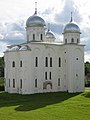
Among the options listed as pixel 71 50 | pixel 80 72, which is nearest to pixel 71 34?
pixel 71 50

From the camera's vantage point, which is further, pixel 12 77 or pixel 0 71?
pixel 0 71

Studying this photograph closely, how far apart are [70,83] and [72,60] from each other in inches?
138

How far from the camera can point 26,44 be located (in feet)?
141

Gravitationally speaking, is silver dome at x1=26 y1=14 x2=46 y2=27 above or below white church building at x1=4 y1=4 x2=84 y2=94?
above

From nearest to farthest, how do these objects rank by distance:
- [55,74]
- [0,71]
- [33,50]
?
[33,50] → [55,74] → [0,71]

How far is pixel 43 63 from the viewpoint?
43.6 m

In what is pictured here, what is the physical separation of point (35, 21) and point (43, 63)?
6.40 m

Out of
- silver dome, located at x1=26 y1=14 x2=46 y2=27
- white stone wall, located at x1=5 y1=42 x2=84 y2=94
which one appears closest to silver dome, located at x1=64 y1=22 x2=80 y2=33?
white stone wall, located at x1=5 y1=42 x2=84 y2=94

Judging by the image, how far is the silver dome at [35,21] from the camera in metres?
43.8

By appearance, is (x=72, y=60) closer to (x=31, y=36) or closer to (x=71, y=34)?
(x=71, y=34)

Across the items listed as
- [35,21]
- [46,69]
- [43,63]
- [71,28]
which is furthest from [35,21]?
[46,69]

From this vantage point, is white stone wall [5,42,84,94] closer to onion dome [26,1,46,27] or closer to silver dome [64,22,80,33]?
silver dome [64,22,80,33]

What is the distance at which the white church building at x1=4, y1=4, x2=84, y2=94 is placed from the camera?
42.3 m

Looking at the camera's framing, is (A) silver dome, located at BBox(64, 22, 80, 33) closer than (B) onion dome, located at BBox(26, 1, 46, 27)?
No
